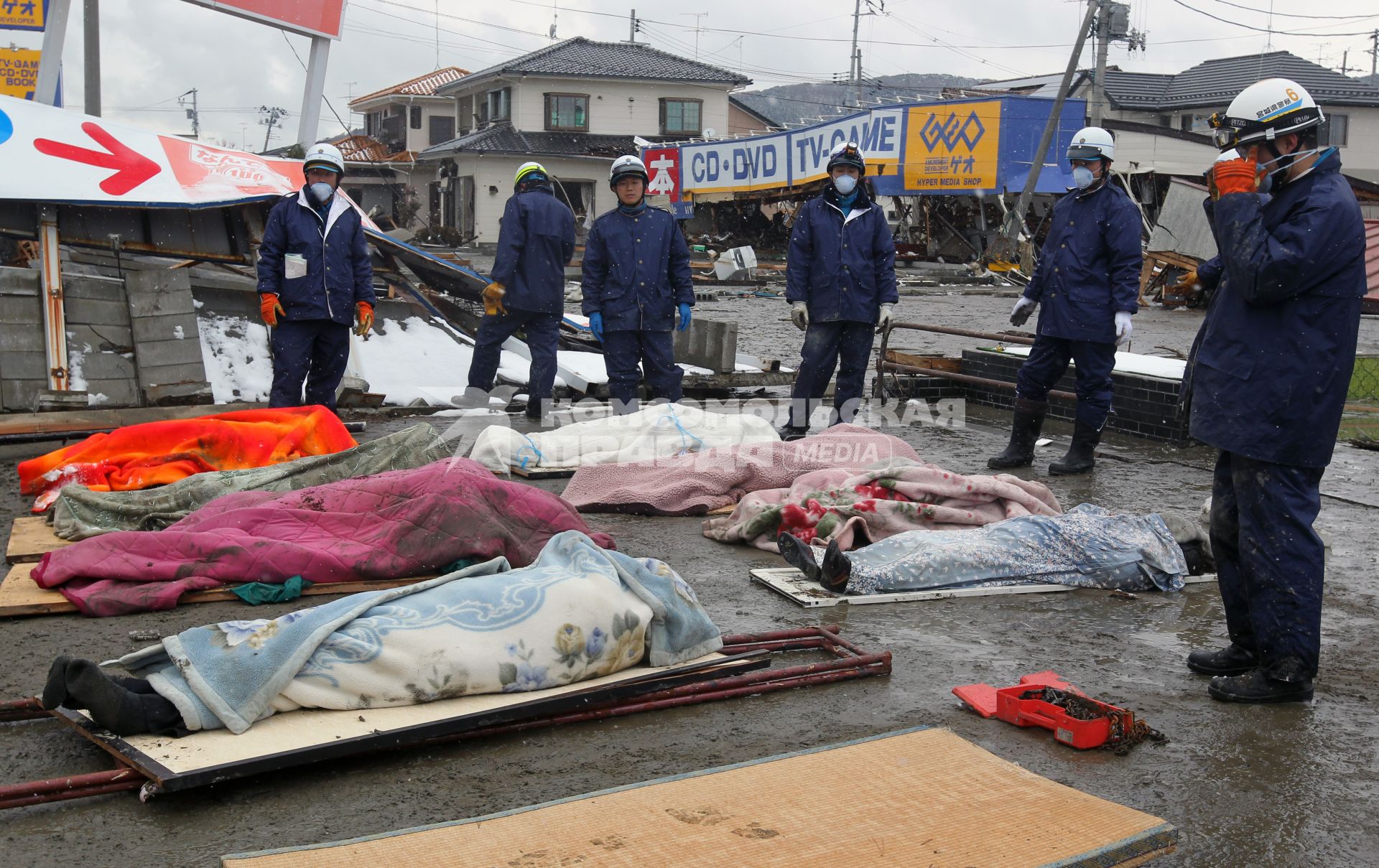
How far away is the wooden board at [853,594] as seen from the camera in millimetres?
4609

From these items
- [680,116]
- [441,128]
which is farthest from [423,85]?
[680,116]

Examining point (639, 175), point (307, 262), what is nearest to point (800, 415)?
point (639, 175)

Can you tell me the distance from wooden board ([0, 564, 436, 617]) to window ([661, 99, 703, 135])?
4656cm

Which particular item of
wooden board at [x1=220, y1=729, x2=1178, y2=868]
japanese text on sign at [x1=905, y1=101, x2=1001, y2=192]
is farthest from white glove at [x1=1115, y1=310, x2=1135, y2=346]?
japanese text on sign at [x1=905, y1=101, x2=1001, y2=192]

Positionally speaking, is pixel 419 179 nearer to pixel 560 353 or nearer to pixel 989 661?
pixel 560 353

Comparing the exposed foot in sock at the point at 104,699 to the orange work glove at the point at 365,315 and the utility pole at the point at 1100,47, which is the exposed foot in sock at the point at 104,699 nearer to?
the orange work glove at the point at 365,315

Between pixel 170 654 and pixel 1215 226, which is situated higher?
pixel 1215 226

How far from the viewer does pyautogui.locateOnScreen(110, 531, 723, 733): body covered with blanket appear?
3059mm

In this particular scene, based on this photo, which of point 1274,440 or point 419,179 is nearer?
point 1274,440

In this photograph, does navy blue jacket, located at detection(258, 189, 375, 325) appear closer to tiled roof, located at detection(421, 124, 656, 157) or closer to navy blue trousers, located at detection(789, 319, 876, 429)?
navy blue trousers, located at detection(789, 319, 876, 429)

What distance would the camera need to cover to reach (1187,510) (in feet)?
21.0

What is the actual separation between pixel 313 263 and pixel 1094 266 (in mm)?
5111

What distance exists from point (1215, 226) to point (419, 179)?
54.2 meters

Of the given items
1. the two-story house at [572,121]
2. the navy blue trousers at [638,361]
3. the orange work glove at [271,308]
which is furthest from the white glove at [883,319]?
the two-story house at [572,121]
